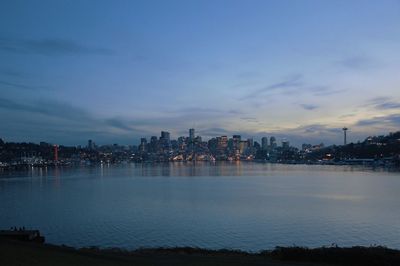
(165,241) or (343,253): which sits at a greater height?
(343,253)

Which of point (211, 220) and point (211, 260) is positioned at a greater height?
point (211, 260)

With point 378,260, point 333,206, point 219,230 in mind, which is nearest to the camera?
point 378,260

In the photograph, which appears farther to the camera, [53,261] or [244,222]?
[244,222]

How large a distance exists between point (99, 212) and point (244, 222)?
13459mm

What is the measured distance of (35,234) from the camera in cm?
2117

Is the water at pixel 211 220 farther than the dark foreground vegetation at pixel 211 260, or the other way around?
the water at pixel 211 220

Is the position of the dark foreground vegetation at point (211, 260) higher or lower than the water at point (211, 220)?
higher

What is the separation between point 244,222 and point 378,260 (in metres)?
18.7

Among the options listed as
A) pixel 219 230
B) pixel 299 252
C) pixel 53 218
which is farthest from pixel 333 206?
pixel 299 252

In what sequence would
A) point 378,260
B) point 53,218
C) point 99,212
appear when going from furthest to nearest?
point 99,212, point 53,218, point 378,260

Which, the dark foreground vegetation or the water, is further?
the water

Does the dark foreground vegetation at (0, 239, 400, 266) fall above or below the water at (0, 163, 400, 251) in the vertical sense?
above

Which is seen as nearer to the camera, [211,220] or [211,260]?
[211,260]

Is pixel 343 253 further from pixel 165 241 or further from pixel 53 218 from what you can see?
pixel 53 218
